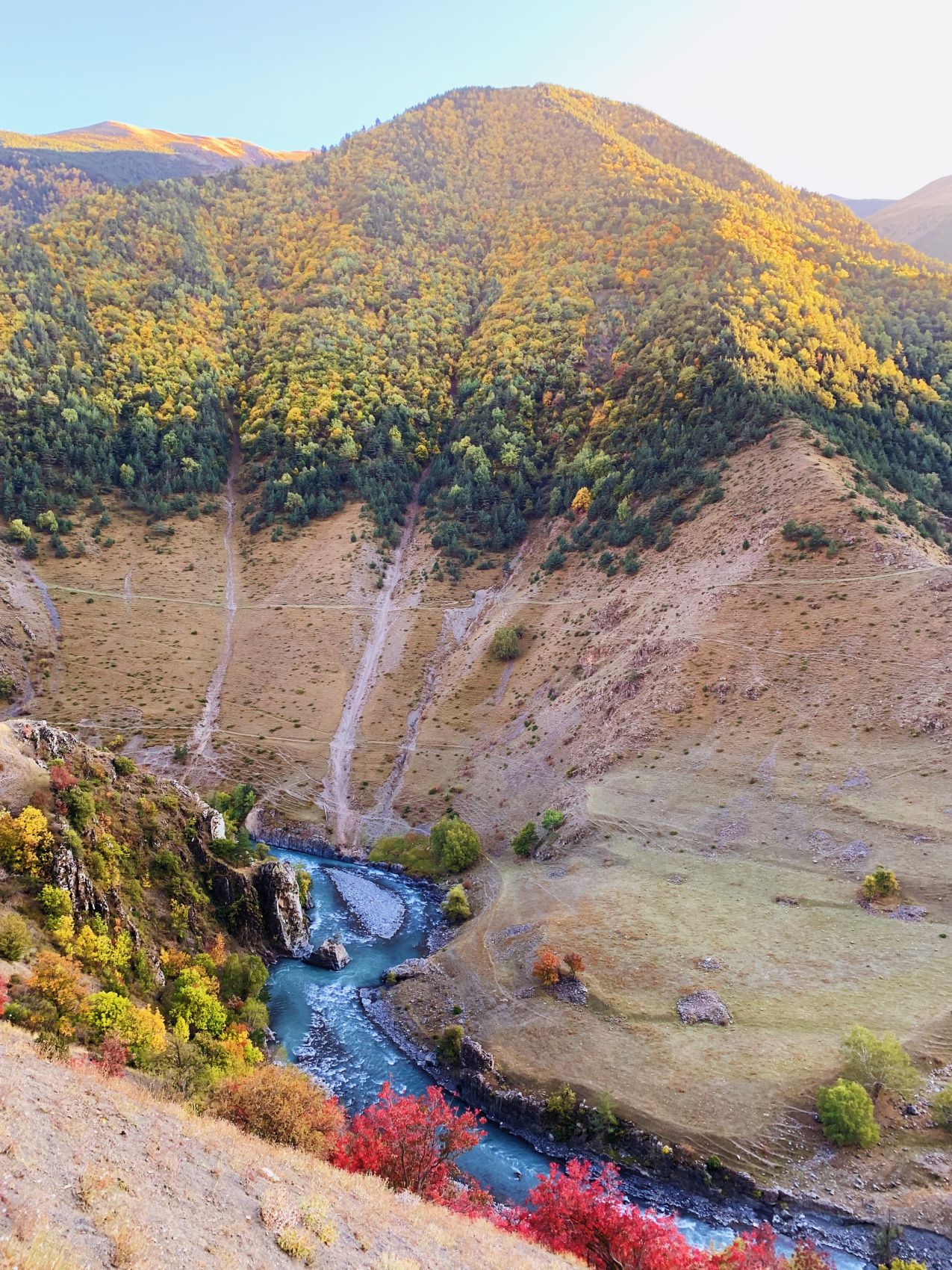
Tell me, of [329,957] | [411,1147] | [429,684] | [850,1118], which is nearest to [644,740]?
[329,957]

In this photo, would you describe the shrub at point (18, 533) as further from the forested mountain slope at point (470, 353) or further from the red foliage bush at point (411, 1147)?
the red foliage bush at point (411, 1147)

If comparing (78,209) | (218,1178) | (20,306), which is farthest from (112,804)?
(78,209)

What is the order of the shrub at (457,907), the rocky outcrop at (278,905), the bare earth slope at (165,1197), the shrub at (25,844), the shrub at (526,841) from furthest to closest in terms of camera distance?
1. the shrub at (526,841)
2. the shrub at (457,907)
3. the rocky outcrop at (278,905)
4. the shrub at (25,844)
5. the bare earth slope at (165,1197)

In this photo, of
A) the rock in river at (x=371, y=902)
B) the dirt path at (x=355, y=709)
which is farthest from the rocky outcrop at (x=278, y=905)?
the dirt path at (x=355, y=709)

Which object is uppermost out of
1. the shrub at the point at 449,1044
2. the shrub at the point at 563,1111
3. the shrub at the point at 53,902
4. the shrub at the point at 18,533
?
the shrub at the point at 18,533

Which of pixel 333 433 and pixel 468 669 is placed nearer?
pixel 468 669

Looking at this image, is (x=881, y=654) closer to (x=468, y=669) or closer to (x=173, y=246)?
(x=468, y=669)

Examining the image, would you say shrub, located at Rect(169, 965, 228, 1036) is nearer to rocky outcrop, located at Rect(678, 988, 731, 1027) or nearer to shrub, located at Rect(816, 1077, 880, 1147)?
rocky outcrop, located at Rect(678, 988, 731, 1027)
